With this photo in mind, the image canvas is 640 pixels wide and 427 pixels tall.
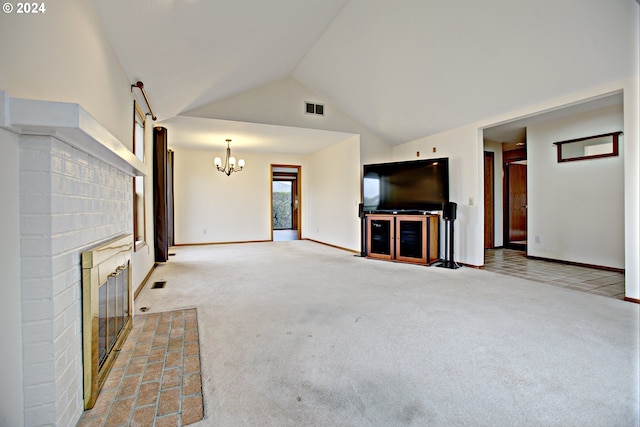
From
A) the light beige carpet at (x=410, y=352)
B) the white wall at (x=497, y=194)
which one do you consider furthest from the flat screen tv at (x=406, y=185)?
the white wall at (x=497, y=194)

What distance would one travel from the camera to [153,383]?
1.64 m

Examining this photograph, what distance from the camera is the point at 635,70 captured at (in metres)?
2.95

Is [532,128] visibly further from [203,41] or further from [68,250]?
[68,250]

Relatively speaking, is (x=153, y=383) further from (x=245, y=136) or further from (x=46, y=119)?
(x=245, y=136)

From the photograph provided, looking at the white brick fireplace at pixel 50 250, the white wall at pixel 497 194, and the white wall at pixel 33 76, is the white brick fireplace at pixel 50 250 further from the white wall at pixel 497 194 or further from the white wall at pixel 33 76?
the white wall at pixel 497 194

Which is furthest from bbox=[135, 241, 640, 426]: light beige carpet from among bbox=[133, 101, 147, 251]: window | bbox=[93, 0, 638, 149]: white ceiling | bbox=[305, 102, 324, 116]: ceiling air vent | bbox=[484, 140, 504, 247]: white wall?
bbox=[484, 140, 504, 247]: white wall

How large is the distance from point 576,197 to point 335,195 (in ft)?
13.7

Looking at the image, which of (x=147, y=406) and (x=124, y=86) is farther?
(x=124, y=86)

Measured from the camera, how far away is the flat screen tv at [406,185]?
4852 millimetres

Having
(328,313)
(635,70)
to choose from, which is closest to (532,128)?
(635,70)

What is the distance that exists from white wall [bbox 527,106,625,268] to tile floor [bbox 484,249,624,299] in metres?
0.30

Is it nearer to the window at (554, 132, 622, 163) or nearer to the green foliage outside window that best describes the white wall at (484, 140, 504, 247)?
the window at (554, 132, 622, 163)

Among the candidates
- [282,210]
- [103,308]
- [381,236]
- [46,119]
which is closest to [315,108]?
[381,236]

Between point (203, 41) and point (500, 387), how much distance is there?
3.37 meters
